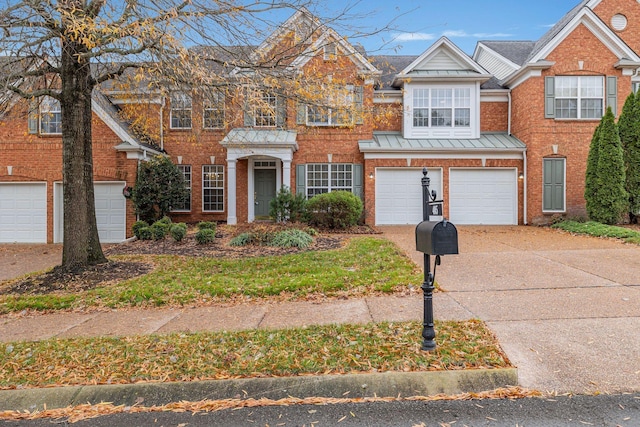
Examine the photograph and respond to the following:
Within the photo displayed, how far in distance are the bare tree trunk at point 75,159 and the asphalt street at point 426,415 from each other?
18.0ft

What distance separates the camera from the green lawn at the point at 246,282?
594 cm

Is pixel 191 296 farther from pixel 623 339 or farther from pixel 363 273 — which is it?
pixel 623 339

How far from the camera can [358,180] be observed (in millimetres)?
15477

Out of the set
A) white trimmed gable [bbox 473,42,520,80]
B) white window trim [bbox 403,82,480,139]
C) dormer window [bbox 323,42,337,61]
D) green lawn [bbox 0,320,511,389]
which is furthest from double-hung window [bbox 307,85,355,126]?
white trimmed gable [bbox 473,42,520,80]

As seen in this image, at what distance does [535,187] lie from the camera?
14734mm

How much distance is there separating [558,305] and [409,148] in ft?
34.3

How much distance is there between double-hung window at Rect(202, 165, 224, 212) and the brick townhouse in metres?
0.04

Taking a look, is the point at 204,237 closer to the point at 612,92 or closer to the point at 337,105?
the point at 337,105

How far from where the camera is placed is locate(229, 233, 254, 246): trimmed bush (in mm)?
10836

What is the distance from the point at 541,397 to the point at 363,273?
4031 millimetres

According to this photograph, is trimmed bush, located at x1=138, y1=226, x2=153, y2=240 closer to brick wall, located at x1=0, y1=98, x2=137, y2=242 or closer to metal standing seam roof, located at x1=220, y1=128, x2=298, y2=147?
brick wall, located at x1=0, y1=98, x2=137, y2=242

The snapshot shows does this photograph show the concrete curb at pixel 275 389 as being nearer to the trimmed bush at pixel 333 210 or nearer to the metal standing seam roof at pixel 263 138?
the trimmed bush at pixel 333 210

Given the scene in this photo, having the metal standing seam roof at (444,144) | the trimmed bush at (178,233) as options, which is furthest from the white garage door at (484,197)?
the trimmed bush at (178,233)

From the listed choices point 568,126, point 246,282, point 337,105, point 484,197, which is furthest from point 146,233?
point 568,126
